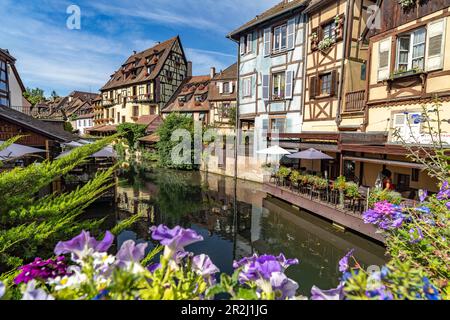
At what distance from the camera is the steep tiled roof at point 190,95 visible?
98.0 ft

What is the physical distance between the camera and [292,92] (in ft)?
56.9

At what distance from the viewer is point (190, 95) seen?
32438 millimetres

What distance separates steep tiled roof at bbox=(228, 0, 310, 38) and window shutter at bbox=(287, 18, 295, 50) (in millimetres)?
838

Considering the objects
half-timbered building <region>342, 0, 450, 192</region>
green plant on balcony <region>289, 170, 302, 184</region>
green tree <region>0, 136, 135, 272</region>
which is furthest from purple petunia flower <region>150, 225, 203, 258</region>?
green plant on balcony <region>289, 170, 302, 184</region>

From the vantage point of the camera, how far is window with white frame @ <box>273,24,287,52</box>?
18.2 meters

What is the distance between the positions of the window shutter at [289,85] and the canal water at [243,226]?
20.8 ft

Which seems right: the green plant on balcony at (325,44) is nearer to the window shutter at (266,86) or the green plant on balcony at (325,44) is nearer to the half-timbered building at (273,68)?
the half-timbered building at (273,68)

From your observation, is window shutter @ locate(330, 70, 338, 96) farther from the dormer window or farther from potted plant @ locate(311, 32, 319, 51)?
the dormer window

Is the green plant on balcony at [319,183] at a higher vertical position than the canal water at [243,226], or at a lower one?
higher

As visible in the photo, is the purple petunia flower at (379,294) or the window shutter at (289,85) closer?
the purple petunia flower at (379,294)

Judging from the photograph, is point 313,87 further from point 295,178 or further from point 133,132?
point 133,132

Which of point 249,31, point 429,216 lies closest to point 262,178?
point 249,31

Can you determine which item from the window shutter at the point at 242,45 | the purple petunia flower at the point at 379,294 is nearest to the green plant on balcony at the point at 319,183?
the purple petunia flower at the point at 379,294

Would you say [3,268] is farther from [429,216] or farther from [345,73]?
[345,73]
